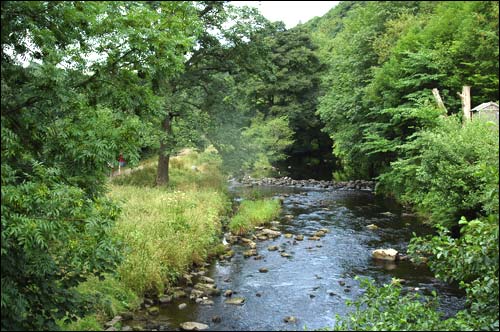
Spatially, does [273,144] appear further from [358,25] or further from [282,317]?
[282,317]

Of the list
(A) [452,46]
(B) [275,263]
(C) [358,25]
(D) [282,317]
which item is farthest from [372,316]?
(C) [358,25]

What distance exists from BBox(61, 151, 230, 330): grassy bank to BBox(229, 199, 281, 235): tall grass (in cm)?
66

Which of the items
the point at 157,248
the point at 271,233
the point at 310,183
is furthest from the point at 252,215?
the point at 310,183

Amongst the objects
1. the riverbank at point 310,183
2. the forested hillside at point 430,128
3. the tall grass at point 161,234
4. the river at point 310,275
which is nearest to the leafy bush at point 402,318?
the forested hillside at point 430,128

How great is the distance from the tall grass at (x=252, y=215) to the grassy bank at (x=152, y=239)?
0.66 metres

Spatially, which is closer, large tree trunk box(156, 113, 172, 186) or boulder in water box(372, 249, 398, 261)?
boulder in water box(372, 249, 398, 261)

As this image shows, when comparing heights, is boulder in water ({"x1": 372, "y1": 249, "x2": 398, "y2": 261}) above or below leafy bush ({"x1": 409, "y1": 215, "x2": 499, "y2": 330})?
below

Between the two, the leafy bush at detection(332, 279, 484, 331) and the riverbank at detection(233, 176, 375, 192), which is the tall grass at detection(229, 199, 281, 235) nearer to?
the riverbank at detection(233, 176, 375, 192)

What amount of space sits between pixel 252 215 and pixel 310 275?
21.4 feet

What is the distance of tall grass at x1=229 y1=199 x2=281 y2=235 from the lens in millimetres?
16953

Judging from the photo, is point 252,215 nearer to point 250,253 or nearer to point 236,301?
point 250,253

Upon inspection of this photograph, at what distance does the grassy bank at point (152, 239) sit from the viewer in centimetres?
884

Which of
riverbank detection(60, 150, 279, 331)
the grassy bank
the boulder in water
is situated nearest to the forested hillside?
the boulder in water

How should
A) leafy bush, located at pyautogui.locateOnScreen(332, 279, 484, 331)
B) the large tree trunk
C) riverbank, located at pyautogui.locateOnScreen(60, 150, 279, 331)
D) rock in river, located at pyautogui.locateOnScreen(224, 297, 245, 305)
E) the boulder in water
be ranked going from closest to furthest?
leafy bush, located at pyautogui.locateOnScreen(332, 279, 484, 331) < riverbank, located at pyautogui.locateOnScreen(60, 150, 279, 331) < rock in river, located at pyautogui.locateOnScreen(224, 297, 245, 305) < the boulder in water < the large tree trunk
